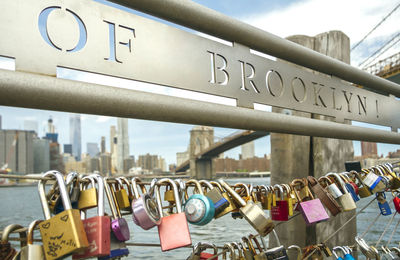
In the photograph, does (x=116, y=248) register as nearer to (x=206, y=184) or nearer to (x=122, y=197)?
(x=122, y=197)

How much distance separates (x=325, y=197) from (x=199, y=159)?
99.5ft

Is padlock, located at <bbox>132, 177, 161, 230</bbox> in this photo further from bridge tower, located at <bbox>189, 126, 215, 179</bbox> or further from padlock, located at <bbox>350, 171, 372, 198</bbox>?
bridge tower, located at <bbox>189, 126, 215, 179</bbox>

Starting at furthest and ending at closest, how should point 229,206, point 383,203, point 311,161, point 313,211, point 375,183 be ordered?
point 311,161 → point 383,203 → point 375,183 → point 313,211 → point 229,206

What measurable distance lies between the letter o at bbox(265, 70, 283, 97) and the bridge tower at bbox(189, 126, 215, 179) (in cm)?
2787

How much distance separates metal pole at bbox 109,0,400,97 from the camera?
966mm

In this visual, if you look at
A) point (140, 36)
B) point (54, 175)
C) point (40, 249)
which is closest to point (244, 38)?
point (140, 36)

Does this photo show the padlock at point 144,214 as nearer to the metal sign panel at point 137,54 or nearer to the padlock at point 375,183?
the metal sign panel at point 137,54

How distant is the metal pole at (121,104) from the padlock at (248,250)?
383 millimetres

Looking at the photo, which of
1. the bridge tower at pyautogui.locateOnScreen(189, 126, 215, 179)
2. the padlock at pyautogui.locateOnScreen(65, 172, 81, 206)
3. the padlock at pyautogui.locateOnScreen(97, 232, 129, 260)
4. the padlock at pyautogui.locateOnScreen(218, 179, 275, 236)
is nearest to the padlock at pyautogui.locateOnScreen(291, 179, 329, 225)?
the padlock at pyautogui.locateOnScreen(218, 179, 275, 236)

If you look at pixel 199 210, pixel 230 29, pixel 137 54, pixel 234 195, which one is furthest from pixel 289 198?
pixel 137 54

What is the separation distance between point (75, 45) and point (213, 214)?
1.74 ft

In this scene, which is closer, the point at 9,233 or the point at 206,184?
the point at 9,233

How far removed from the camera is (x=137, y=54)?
3.02 feet

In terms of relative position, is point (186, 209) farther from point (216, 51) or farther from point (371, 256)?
point (371, 256)
